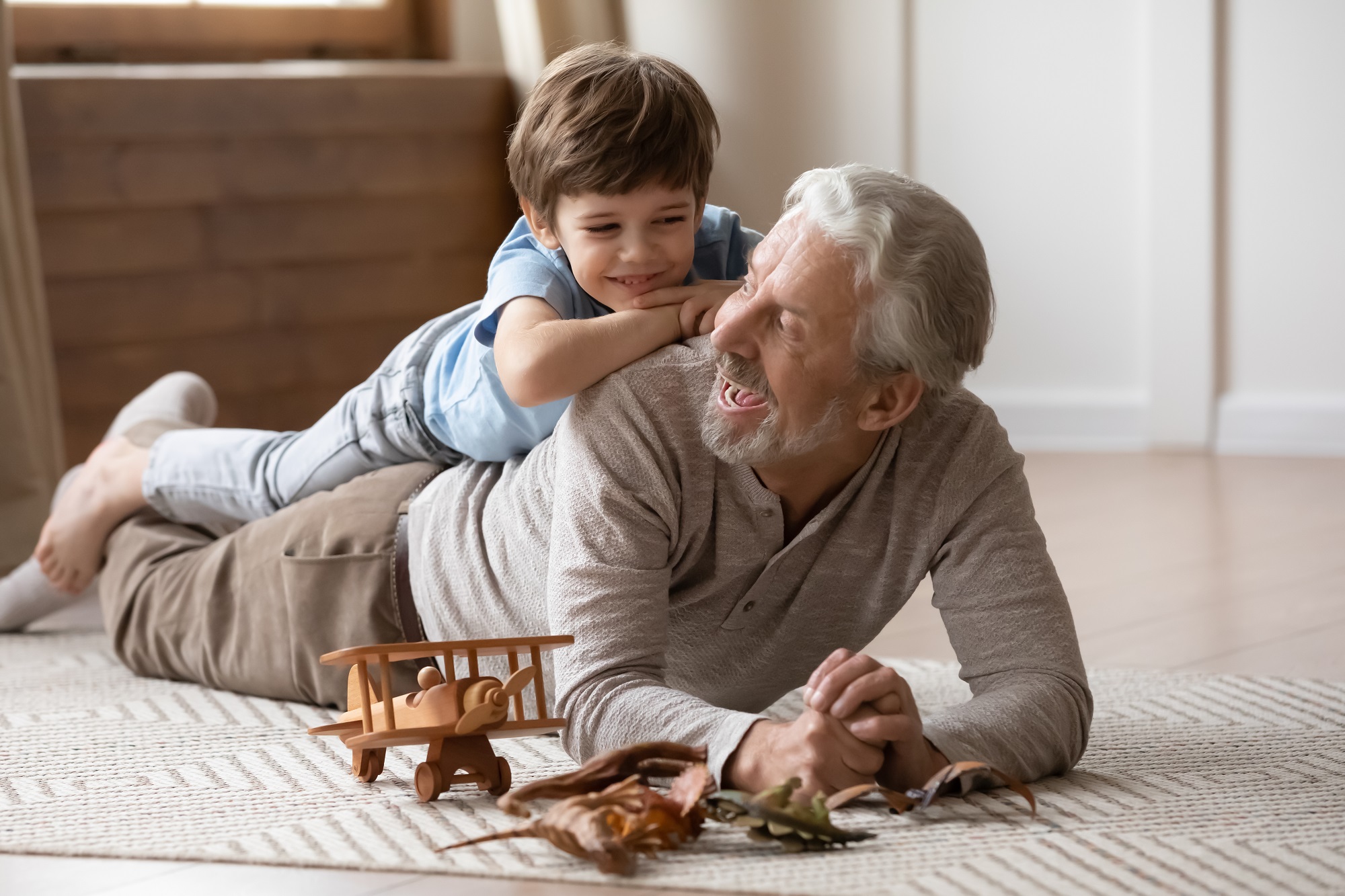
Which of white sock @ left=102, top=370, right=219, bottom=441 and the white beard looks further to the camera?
white sock @ left=102, top=370, right=219, bottom=441

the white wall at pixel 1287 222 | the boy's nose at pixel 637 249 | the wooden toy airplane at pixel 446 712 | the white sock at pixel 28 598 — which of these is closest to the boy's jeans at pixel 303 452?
the white sock at pixel 28 598

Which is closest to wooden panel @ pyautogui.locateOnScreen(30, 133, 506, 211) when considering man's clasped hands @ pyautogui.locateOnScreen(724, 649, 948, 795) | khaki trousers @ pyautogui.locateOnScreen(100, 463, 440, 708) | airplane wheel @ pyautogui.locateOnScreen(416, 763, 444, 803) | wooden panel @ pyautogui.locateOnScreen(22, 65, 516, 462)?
wooden panel @ pyautogui.locateOnScreen(22, 65, 516, 462)

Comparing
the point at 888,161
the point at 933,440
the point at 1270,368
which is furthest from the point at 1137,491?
the point at 933,440

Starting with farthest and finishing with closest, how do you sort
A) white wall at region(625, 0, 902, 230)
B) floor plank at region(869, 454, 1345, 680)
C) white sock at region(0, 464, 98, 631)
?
white wall at region(625, 0, 902, 230) → white sock at region(0, 464, 98, 631) → floor plank at region(869, 454, 1345, 680)

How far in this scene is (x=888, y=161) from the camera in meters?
4.24

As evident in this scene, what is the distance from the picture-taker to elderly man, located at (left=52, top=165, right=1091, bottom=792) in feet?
4.37

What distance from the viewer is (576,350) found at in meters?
1.46

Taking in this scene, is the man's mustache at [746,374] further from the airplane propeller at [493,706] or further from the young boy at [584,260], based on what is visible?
the airplane propeller at [493,706]

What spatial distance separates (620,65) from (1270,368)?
2.79 m

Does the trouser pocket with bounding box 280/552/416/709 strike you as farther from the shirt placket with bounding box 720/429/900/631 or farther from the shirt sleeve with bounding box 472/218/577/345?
the shirt placket with bounding box 720/429/900/631

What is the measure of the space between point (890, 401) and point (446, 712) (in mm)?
495

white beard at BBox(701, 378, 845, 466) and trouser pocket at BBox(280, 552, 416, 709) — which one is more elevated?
white beard at BBox(701, 378, 845, 466)

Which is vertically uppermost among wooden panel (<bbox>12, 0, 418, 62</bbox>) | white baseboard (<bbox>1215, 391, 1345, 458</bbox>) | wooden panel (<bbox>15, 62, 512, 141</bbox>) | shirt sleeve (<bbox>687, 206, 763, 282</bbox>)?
wooden panel (<bbox>12, 0, 418, 62</bbox>)

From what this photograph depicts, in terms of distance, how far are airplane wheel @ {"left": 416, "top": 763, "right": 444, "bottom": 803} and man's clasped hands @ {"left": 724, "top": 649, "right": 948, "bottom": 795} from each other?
0.29 metres
